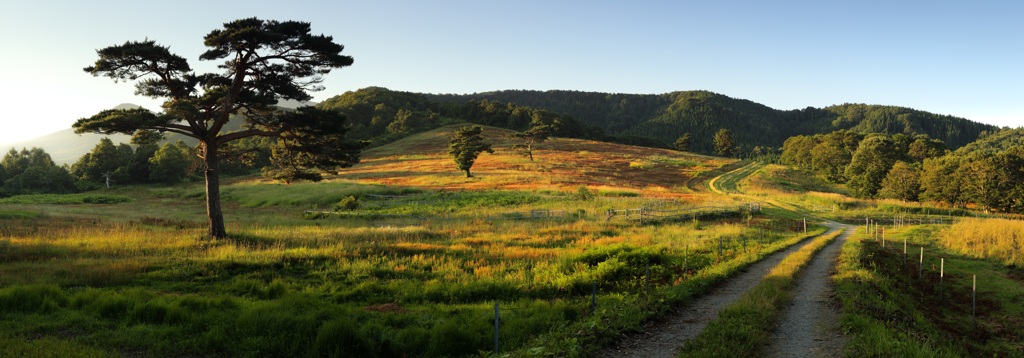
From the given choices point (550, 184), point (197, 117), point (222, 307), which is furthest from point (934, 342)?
point (550, 184)

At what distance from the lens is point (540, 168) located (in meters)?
78.0

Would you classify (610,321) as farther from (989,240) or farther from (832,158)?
(832,158)

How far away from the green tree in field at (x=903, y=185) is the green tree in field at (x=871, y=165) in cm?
288

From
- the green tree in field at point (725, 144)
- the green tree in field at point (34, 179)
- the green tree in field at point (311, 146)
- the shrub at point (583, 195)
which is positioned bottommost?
the shrub at point (583, 195)

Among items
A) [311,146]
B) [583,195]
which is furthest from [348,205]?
[311,146]

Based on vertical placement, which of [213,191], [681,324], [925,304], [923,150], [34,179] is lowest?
[925,304]

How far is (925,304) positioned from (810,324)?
34.8 ft

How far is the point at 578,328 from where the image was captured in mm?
9617

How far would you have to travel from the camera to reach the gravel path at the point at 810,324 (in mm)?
9484

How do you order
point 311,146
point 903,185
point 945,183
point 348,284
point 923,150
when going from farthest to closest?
point 923,150 → point 903,185 → point 945,183 → point 311,146 → point 348,284

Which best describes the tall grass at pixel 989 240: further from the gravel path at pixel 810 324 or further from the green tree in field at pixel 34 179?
the green tree in field at pixel 34 179

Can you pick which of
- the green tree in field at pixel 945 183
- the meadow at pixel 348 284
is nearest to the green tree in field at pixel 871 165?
the green tree in field at pixel 945 183

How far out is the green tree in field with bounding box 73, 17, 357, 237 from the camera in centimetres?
1825

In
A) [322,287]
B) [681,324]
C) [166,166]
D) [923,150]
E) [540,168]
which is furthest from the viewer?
[923,150]
